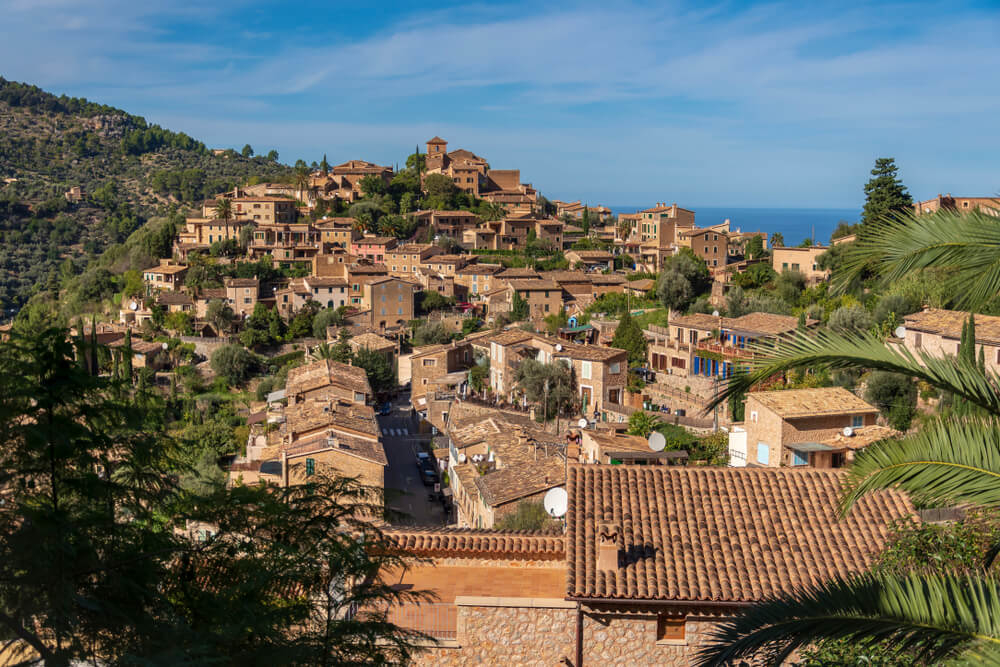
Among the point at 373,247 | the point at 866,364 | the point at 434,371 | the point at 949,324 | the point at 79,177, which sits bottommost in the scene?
the point at 434,371

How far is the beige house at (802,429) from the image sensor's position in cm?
2152

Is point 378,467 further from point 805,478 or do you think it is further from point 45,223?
point 45,223

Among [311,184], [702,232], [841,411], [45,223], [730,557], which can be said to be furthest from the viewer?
[45,223]

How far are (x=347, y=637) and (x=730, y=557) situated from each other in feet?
15.7

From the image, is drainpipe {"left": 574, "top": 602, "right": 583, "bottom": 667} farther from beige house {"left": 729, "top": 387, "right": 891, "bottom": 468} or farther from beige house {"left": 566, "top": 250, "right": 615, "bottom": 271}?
beige house {"left": 566, "top": 250, "right": 615, "bottom": 271}

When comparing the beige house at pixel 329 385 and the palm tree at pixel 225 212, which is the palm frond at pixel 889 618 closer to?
the beige house at pixel 329 385

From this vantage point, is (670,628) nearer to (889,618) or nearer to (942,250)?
(889,618)

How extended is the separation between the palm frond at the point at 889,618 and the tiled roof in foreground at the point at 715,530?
445cm

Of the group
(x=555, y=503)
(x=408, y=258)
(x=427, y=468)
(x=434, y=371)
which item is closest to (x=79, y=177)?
(x=408, y=258)

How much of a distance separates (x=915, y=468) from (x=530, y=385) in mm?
30853

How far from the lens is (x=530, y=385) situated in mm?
35375

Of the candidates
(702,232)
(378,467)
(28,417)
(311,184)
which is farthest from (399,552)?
(311,184)

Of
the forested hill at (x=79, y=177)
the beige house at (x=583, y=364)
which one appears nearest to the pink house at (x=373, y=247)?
the forested hill at (x=79, y=177)

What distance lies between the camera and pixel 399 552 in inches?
320
